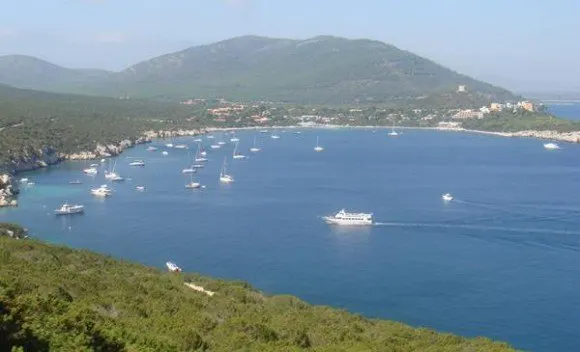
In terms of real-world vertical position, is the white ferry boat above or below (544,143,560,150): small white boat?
below

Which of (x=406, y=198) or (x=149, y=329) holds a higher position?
(x=149, y=329)

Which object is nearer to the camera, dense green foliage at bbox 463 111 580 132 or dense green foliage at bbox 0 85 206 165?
dense green foliage at bbox 0 85 206 165

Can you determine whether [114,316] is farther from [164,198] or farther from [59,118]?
[59,118]

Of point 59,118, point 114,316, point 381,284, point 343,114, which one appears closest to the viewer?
point 114,316

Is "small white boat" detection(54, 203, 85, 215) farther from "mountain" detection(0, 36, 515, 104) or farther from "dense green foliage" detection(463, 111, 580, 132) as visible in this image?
"mountain" detection(0, 36, 515, 104)

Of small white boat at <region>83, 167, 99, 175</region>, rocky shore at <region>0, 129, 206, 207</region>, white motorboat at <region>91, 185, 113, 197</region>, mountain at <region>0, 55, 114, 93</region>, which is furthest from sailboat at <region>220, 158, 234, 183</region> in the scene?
mountain at <region>0, 55, 114, 93</region>

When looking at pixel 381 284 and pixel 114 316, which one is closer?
pixel 114 316

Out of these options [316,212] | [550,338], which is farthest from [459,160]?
[550,338]

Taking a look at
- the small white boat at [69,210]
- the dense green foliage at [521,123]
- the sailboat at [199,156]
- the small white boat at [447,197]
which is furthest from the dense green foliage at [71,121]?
the dense green foliage at [521,123]
